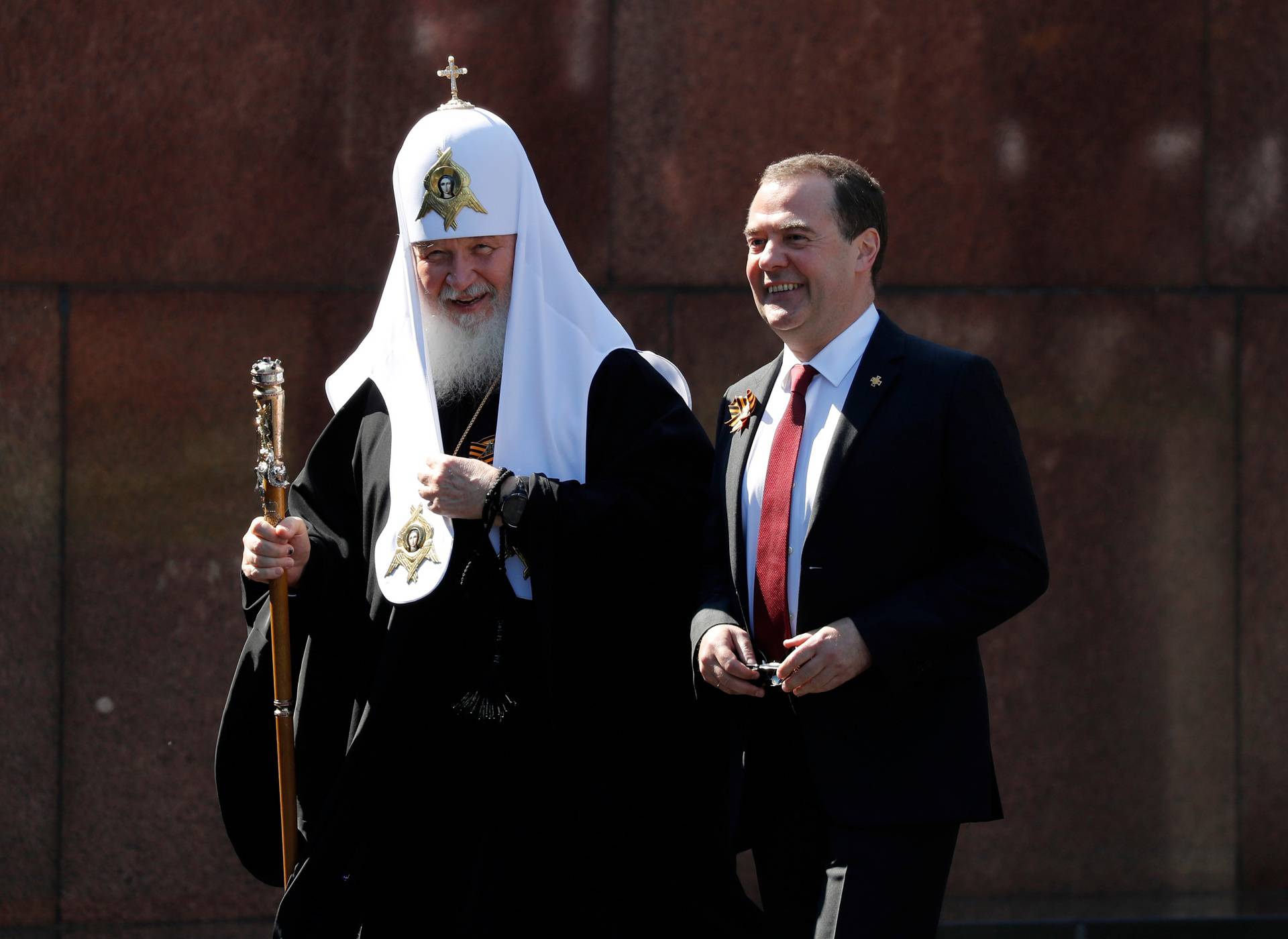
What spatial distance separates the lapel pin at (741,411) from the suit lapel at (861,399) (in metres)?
0.29

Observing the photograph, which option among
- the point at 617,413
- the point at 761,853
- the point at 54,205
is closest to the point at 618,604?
the point at 617,413

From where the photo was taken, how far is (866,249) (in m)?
3.54

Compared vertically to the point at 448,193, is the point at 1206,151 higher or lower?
higher

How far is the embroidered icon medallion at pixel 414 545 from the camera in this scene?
12.4 ft

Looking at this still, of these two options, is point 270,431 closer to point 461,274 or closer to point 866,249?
point 461,274

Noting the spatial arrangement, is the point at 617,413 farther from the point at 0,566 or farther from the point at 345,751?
the point at 0,566

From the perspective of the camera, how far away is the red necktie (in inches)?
135

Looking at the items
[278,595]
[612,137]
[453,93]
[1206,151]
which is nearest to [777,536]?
[278,595]

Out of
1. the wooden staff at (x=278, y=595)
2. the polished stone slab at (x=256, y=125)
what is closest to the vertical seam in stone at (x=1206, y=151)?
the polished stone slab at (x=256, y=125)

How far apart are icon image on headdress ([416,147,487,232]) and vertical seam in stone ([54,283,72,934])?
2.21 metres

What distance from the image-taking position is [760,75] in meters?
5.71

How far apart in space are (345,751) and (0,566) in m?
2.24

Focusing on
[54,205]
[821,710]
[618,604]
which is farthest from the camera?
[54,205]

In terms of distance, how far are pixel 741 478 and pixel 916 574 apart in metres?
0.46
